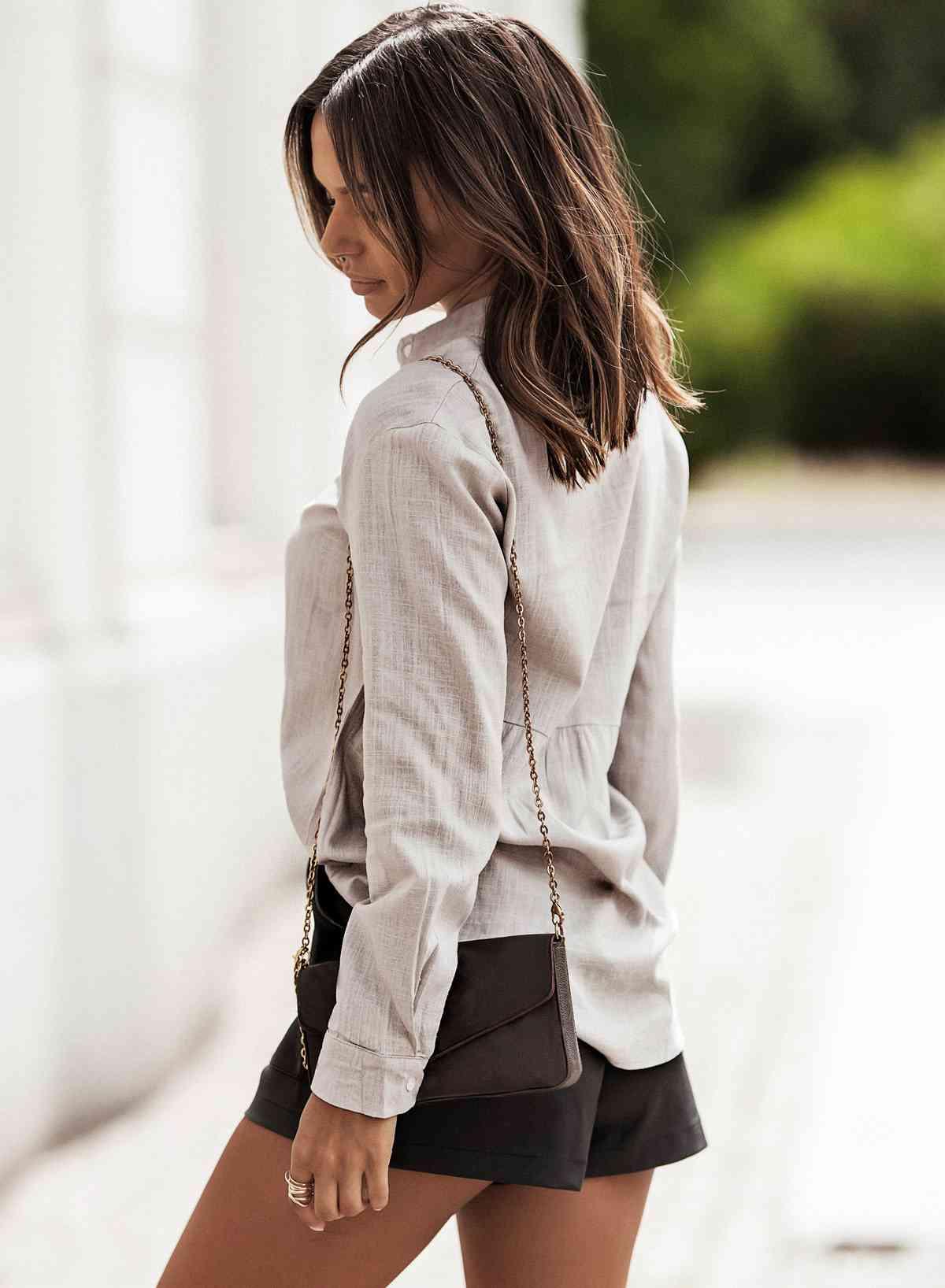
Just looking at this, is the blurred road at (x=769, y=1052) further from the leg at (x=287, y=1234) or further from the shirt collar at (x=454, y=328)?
the shirt collar at (x=454, y=328)

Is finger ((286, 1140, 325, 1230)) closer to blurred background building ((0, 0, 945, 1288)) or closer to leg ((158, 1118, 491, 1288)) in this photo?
leg ((158, 1118, 491, 1288))

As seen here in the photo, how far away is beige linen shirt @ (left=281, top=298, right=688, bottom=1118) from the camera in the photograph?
951mm

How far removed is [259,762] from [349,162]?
2916 millimetres

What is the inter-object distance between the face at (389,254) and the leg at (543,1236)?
64cm

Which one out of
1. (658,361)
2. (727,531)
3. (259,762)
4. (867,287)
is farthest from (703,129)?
(658,361)

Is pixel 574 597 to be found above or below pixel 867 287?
above

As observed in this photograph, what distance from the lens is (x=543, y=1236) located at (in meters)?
1.08

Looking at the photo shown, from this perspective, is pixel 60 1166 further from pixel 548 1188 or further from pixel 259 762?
pixel 548 1188

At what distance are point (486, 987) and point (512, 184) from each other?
54cm

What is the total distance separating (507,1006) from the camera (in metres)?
1.01

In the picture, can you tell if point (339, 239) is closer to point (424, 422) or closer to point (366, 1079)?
point (424, 422)

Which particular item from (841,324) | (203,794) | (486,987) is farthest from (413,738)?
(841,324)

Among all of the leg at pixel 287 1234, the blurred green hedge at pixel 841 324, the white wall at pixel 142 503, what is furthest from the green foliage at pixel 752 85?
the leg at pixel 287 1234

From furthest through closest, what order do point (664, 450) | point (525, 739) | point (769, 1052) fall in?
point (769, 1052)
point (664, 450)
point (525, 739)
